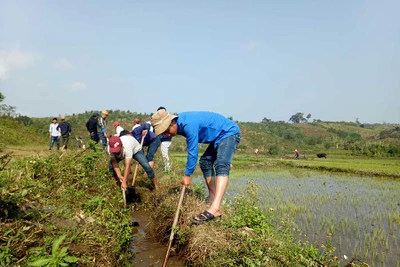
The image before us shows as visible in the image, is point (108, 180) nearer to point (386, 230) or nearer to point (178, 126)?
point (178, 126)

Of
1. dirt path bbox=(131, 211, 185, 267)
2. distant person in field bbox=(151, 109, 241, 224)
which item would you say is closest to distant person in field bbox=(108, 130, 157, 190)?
dirt path bbox=(131, 211, 185, 267)

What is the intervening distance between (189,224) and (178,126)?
124 centimetres

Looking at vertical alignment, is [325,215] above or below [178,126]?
below

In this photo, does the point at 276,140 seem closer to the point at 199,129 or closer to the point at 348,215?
the point at 348,215

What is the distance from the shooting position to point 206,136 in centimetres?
384

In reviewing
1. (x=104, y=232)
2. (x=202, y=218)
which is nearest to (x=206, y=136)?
(x=202, y=218)

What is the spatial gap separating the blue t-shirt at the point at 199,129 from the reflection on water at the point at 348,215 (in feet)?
7.54

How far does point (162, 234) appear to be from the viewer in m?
4.16

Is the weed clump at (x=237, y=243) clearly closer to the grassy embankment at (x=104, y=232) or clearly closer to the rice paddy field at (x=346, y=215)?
the grassy embankment at (x=104, y=232)

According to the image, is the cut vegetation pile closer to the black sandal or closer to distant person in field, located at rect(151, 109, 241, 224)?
the black sandal

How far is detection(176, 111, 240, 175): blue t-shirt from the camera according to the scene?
3.54m

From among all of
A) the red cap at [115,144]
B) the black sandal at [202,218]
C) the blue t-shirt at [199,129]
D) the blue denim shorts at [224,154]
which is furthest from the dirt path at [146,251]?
the red cap at [115,144]

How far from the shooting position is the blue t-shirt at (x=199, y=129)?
3.54m

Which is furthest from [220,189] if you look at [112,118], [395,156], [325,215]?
[112,118]
